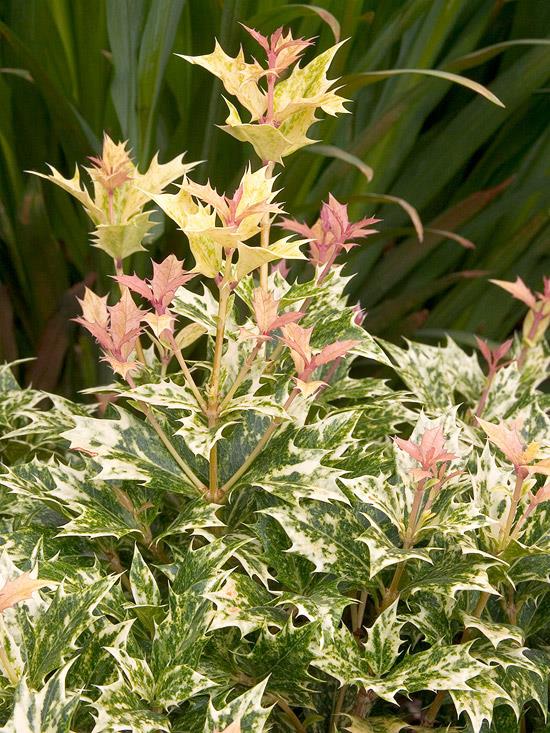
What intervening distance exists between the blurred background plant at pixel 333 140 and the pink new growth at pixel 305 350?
59 cm

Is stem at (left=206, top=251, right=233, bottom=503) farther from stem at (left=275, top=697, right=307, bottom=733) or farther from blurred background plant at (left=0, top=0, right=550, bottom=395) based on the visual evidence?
blurred background plant at (left=0, top=0, right=550, bottom=395)

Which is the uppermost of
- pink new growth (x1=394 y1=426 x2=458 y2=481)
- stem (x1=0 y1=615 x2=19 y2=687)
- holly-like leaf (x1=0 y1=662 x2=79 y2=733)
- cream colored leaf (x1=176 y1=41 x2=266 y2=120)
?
cream colored leaf (x1=176 y1=41 x2=266 y2=120)

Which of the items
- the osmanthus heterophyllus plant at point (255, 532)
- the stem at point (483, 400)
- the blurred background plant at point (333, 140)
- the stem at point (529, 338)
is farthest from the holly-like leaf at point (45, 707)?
the blurred background plant at point (333, 140)

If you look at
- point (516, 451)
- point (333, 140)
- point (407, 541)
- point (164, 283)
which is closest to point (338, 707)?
point (407, 541)

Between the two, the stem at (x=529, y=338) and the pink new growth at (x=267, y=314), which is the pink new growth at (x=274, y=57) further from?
the stem at (x=529, y=338)

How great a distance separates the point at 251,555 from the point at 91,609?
0.47 ft

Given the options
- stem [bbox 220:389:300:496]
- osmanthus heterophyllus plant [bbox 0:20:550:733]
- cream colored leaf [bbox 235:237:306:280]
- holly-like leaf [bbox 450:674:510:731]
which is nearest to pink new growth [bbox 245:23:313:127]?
osmanthus heterophyllus plant [bbox 0:20:550:733]

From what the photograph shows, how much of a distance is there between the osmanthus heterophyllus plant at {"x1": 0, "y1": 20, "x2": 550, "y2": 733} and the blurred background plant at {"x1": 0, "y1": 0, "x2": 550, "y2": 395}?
545 millimetres

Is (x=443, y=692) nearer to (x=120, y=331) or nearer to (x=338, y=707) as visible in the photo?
(x=338, y=707)

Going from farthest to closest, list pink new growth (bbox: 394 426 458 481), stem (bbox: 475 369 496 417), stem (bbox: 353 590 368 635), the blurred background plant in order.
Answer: the blurred background plant, stem (bbox: 475 369 496 417), stem (bbox: 353 590 368 635), pink new growth (bbox: 394 426 458 481)

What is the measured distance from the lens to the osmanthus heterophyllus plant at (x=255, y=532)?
1.88 feet

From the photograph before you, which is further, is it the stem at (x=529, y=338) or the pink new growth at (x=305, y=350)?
the stem at (x=529, y=338)

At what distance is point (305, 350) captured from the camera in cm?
62

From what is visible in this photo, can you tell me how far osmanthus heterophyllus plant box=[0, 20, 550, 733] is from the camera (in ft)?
1.88
